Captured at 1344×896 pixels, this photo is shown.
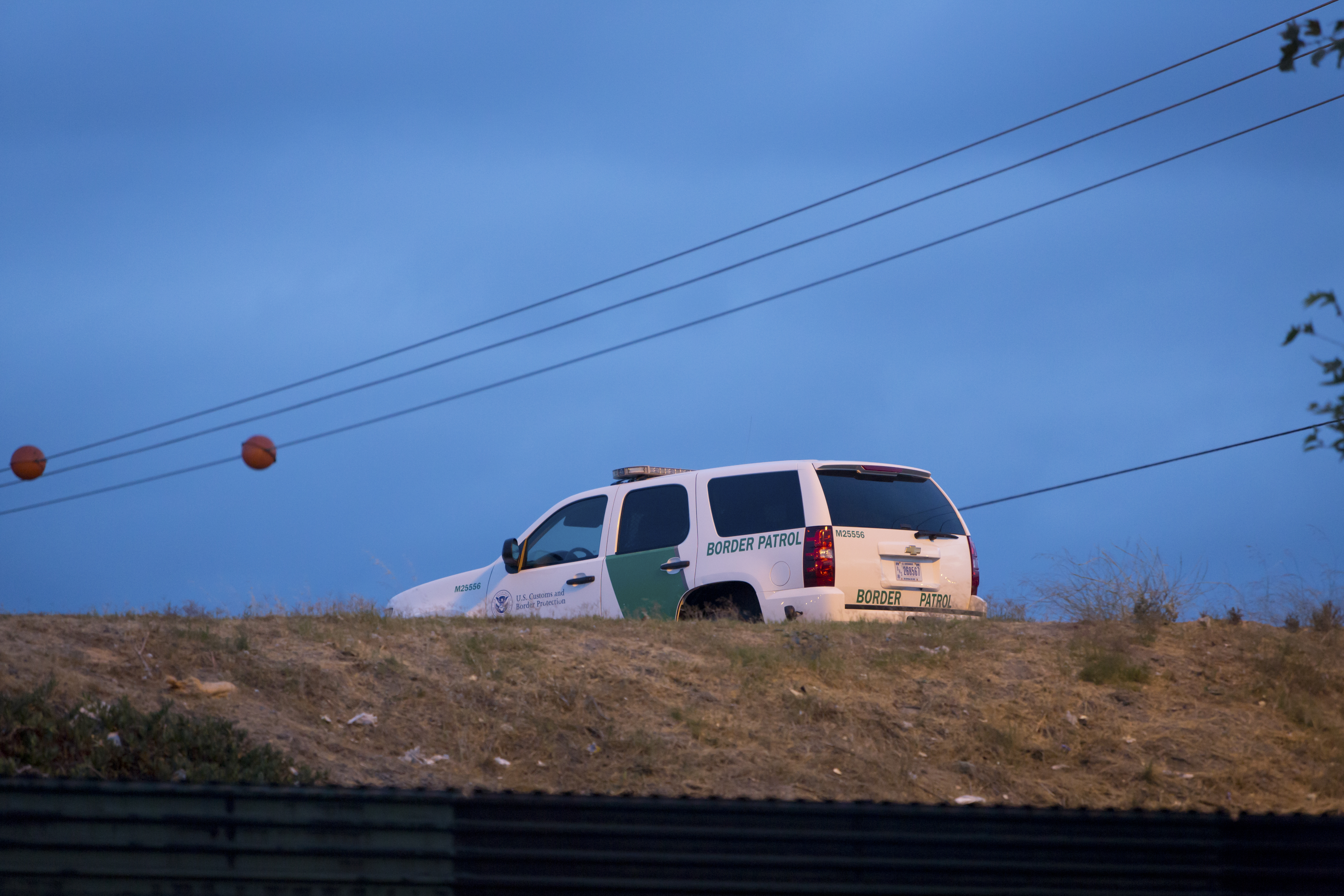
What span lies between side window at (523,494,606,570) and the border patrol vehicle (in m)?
0.01

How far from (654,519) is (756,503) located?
3.71 ft

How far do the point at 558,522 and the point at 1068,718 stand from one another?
5.37 metres

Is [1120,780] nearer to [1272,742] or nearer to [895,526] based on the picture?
[1272,742]


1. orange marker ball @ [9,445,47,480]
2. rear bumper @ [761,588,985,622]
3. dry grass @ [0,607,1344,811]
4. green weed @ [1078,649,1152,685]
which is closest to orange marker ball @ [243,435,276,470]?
orange marker ball @ [9,445,47,480]

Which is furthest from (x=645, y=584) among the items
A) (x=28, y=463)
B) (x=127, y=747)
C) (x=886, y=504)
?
(x=28, y=463)

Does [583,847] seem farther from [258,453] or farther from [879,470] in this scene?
[258,453]

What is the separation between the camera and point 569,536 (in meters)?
11.1

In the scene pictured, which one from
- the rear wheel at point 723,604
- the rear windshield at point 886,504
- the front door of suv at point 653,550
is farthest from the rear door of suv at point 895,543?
the front door of suv at point 653,550

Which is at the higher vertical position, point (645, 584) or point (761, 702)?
point (645, 584)

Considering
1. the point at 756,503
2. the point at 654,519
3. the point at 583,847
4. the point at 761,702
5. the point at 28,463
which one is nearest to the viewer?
the point at 583,847

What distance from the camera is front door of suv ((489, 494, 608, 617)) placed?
10.8m

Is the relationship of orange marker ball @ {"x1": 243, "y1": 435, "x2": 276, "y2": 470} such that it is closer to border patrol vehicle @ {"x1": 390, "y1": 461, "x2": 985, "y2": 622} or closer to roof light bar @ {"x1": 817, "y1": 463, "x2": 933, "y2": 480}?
border patrol vehicle @ {"x1": 390, "y1": 461, "x2": 985, "y2": 622}

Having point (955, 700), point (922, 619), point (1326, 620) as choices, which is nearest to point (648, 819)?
point (955, 700)

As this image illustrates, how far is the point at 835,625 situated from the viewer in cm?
923
